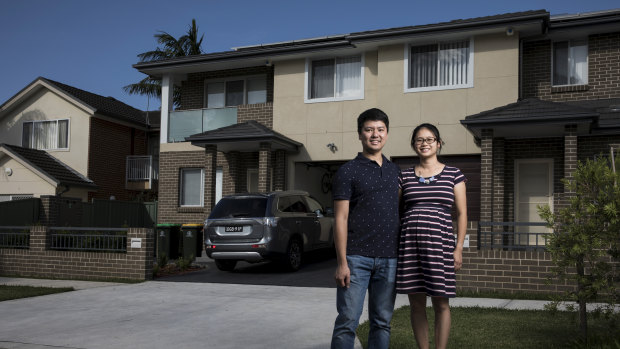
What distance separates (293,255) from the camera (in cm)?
1240

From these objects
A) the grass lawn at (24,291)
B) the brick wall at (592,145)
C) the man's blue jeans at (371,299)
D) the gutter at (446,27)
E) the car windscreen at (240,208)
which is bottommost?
the grass lawn at (24,291)

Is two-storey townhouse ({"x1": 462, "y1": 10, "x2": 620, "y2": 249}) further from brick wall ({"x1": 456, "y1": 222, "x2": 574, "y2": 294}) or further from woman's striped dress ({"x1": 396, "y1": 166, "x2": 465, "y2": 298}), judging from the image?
woman's striped dress ({"x1": 396, "y1": 166, "x2": 465, "y2": 298})

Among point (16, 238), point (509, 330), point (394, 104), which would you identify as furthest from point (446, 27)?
point (16, 238)

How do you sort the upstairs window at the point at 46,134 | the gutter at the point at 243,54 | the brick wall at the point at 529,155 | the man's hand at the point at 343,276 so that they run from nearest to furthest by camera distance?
the man's hand at the point at 343,276 < the brick wall at the point at 529,155 < the gutter at the point at 243,54 < the upstairs window at the point at 46,134

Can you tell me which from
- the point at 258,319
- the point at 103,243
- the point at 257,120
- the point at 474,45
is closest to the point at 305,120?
the point at 257,120

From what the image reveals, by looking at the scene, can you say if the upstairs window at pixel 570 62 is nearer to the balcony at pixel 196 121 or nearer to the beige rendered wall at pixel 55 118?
the balcony at pixel 196 121

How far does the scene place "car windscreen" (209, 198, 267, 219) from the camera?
11.9 metres

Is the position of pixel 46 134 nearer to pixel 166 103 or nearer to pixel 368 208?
pixel 166 103

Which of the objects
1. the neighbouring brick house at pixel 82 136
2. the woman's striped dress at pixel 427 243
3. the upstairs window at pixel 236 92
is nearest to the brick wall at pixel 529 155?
the upstairs window at pixel 236 92

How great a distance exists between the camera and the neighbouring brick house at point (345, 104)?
49.4 ft

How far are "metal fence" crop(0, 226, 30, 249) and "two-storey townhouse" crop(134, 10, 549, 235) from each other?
5.42 metres

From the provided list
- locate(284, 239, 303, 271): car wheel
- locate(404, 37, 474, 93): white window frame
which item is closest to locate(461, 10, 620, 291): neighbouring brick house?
locate(404, 37, 474, 93): white window frame

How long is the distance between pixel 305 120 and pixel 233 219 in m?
6.48

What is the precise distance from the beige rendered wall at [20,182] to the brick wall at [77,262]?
1075 cm
